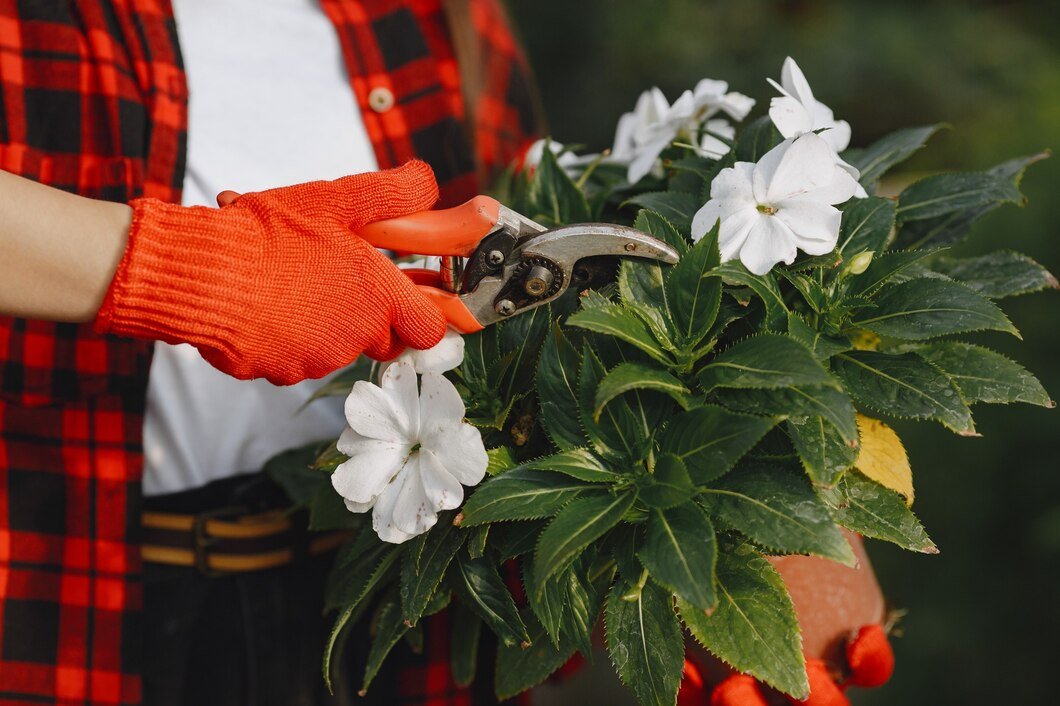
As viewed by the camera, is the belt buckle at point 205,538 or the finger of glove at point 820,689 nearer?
the finger of glove at point 820,689

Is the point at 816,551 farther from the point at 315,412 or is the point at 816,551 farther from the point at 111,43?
the point at 111,43

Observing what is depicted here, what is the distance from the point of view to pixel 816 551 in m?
0.72

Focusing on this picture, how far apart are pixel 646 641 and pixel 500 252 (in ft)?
1.20

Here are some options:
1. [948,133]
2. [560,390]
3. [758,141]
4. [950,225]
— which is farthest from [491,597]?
[948,133]

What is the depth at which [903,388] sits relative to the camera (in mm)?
795

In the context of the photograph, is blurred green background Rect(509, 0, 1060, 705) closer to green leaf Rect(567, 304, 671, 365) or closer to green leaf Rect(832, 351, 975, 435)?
green leaf Rect(832, 351, 975, 435)

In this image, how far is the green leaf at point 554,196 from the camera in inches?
40.8

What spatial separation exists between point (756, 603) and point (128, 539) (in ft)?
2.38

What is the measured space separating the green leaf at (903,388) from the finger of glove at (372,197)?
0.42m

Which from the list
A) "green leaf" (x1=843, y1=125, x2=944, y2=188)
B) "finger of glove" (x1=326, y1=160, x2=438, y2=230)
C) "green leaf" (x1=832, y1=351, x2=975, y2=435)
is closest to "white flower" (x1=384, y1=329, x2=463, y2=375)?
"finger of glove" (x1=326, y1=160, x2=438, y2=230)

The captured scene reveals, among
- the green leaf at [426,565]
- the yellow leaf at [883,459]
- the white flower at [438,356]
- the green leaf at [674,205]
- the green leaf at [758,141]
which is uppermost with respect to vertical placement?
the green leaf at [758,141]

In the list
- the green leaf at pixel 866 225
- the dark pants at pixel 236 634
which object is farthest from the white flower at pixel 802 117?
the dark pants at pixel 236 634

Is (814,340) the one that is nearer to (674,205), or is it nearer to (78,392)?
(674,205)

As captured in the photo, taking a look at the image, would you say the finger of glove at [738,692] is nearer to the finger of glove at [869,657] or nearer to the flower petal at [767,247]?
the finger of glove at [869,657]
